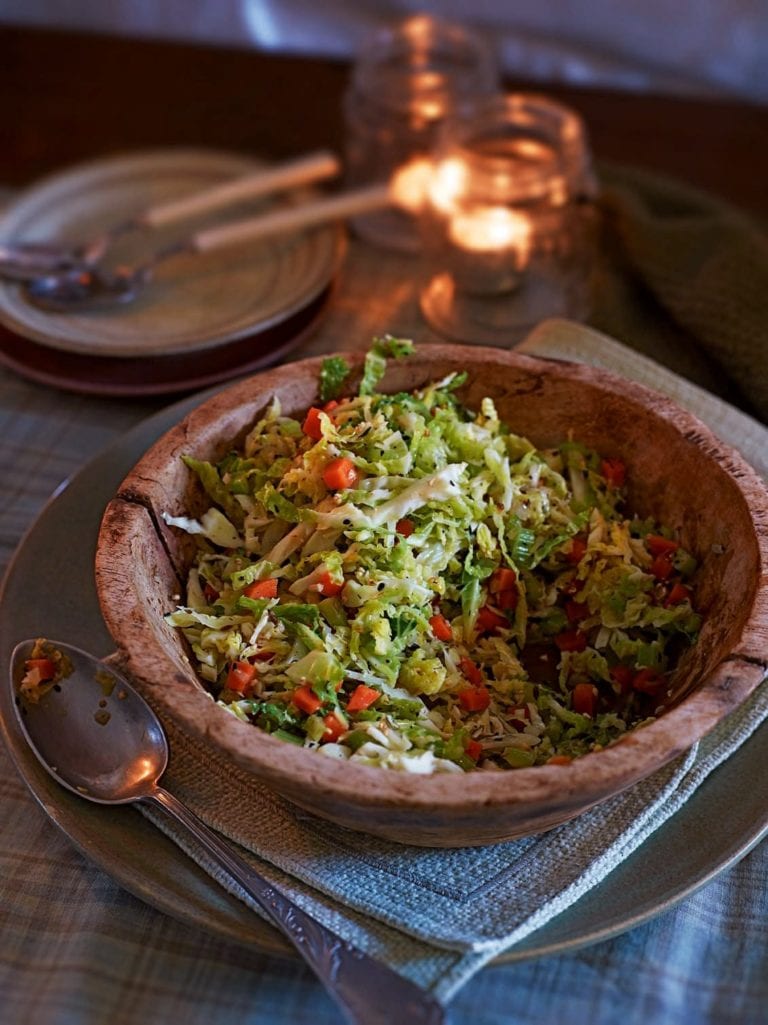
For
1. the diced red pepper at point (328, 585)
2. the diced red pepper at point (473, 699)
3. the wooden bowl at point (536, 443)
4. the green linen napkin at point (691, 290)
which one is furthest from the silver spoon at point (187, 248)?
the diced red pepper at point (473, 699)

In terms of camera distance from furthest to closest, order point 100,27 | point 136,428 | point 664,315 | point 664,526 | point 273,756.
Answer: point 100,27, point 664,315, point 136,428, point 664,526, point 273,756

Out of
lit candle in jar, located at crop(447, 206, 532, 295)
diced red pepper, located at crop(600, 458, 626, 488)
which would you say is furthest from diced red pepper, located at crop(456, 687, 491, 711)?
lit candle in jar, located at crop(447, 206, 532, 295)

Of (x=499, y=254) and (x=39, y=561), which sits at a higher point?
(x=499, y=254)

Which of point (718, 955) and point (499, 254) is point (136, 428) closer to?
point (499, 254)

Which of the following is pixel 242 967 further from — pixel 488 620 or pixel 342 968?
pixel 488 620

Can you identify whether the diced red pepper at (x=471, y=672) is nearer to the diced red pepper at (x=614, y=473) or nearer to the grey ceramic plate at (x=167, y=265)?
the diced red pepper at (x=614, y=473)

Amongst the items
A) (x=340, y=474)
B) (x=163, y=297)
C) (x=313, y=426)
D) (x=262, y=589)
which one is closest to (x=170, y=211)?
(x=163, y=297)

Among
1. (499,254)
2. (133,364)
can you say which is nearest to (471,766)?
(133,364)

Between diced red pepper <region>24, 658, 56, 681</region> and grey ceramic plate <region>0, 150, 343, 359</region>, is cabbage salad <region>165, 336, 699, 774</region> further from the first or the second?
grey ceramic plate <region>0, 150, 343, 359</region>
